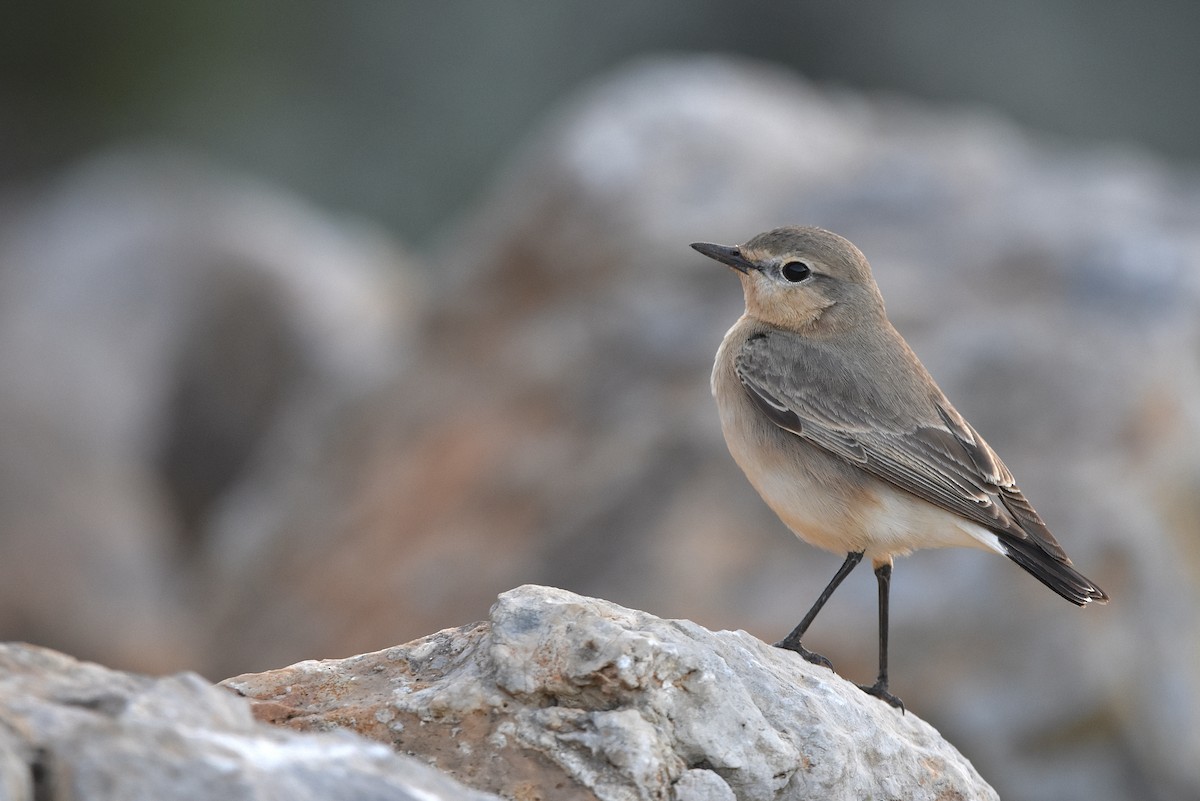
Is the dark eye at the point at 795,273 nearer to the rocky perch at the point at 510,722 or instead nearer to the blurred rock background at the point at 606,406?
the rocky perch at the point at 510,722

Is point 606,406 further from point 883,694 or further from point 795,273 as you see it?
point 883,694

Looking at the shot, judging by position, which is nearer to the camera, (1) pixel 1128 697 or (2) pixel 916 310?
(1) pixel 1128 697

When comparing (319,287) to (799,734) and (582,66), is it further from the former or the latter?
(799,734)

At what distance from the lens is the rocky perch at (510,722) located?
11.1 feet

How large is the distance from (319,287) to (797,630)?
12783 millimetres

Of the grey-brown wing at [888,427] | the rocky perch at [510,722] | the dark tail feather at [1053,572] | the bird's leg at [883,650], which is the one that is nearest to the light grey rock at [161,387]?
the grey-brown wing at [888,427]

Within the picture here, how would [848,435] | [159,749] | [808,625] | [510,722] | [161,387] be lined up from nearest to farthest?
[159,749] < [510,722] < [808,625] < [848,435] < [161,387]

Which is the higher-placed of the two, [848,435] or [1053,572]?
[848,435]

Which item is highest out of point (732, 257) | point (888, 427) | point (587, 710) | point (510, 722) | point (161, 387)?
point (732, 257)

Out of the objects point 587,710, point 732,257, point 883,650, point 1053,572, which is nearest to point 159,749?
point 587,710

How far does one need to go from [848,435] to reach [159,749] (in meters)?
4.00

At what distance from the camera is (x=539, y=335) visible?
12.2m

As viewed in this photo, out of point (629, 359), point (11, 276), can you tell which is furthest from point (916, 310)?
point (11, 276)

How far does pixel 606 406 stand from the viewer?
36.5 ft
